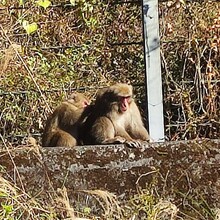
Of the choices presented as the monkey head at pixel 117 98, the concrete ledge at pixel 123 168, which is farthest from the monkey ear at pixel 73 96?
the concrete ledge at pixel 123 168

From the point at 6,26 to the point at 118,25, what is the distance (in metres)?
1.23

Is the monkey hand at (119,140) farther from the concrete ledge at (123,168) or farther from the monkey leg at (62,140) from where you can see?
the concrete ledge at (123,168)

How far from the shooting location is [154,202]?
4.66m

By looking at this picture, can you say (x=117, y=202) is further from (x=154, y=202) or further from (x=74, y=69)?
(x=74, y=69)

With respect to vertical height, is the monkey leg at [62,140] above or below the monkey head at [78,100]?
below

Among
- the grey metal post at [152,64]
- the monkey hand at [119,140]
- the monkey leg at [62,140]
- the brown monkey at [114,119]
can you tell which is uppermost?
the grey metal post at [152,64]

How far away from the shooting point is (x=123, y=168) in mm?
4742

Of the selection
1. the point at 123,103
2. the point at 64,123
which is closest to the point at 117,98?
the point at 123,103

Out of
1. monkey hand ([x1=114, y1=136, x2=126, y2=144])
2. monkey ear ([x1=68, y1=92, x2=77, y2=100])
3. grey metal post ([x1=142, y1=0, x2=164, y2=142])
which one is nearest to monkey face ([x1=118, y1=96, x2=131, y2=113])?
monkey hand ([x1=114, y1=136, x2=126, y2=144])

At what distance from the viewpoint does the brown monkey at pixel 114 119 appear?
6.17 metres

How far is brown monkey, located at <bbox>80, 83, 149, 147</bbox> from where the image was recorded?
6.17 m

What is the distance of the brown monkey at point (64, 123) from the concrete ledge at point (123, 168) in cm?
166

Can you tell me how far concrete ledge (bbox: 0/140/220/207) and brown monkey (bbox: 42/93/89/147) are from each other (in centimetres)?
166

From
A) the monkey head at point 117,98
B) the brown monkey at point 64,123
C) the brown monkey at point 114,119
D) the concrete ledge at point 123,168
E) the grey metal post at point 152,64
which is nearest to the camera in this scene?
the concrete ledge at point 123,168
